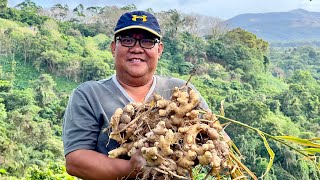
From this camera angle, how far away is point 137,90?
181 centimetres

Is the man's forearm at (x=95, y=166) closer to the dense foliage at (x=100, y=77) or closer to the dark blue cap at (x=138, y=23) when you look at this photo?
the dark blue cap at (x=138, y=23)

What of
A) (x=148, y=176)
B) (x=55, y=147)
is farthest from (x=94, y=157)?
(x=55, y=147)

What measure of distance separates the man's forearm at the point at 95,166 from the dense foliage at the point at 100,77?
809cm

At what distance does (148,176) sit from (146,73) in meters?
0.60

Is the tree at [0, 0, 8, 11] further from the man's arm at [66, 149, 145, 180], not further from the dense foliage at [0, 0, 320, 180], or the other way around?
the man's arm at [66, 149, 145, 180]

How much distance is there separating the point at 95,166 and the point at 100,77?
91.6ft

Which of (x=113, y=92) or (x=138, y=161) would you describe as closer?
(x=138, y=161)

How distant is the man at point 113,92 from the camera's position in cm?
155

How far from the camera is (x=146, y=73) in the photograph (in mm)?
1771

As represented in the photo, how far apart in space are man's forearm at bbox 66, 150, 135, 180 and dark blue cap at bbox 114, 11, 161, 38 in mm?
436

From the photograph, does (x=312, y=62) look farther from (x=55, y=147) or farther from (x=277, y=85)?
(x=55, y=147)

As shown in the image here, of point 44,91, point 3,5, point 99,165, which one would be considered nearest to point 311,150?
point 99,165

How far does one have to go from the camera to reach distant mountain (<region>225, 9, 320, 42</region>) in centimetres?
13612

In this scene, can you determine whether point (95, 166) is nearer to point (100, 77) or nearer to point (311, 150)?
point (311, 150)
